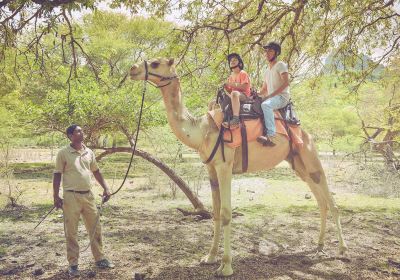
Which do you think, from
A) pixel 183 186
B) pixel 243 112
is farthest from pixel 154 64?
pixel 183 186

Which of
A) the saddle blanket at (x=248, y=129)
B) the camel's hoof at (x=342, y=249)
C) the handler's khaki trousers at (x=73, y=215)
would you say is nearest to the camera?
the handler's khaki trousers at (x=73, y=215)

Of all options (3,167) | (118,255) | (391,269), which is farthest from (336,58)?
(3,167)

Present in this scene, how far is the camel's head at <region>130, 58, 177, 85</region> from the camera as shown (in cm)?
491

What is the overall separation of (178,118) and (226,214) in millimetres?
1505

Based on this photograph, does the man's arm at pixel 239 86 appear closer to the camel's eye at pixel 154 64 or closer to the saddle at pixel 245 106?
the saddle at pixel 245 106

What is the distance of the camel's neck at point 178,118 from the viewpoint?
5.24 metres

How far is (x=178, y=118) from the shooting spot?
17.3 ft

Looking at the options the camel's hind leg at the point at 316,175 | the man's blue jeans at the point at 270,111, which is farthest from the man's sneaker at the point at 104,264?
the camel's hind leg at the point at 316,175

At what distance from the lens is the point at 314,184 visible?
650cm

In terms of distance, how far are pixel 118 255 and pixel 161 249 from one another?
0.75 m

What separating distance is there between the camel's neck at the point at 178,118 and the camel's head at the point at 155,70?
0.45 ft

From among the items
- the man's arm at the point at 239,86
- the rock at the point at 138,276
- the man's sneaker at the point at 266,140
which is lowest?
the rock at the point at 138,276

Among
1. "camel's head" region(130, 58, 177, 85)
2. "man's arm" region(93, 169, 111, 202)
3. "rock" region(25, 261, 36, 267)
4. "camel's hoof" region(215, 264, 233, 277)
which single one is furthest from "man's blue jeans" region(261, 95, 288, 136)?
"rock" region(25, 261, 36, 267)

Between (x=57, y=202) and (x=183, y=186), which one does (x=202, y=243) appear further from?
(x=57, y=202)
